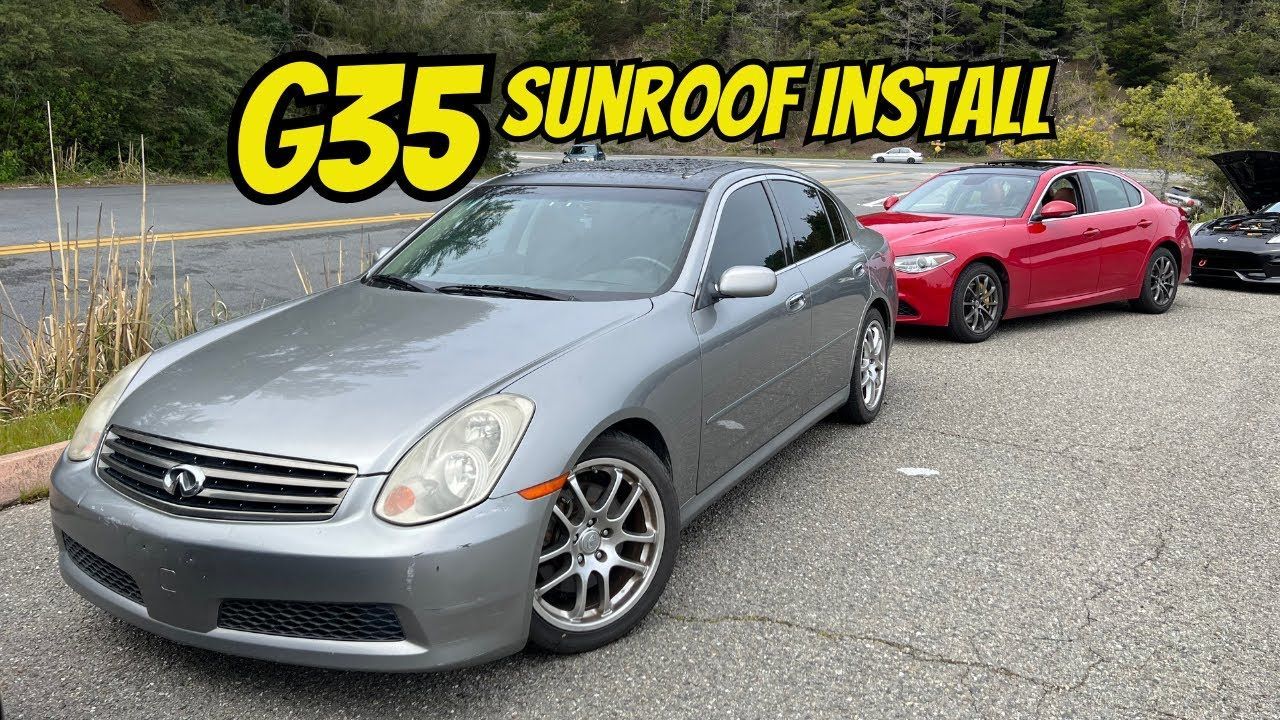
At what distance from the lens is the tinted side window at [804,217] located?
16.6ft

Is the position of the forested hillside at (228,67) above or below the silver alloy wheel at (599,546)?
above

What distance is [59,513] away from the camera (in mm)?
3119

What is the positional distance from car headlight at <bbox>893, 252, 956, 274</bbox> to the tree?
14.4m

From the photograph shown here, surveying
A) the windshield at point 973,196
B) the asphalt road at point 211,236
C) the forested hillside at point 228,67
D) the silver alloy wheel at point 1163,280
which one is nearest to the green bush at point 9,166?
the forested hillside at point 228,67

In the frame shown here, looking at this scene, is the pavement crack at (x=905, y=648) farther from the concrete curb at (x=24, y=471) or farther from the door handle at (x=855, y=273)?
the concrete curb at (x=24, y=471)

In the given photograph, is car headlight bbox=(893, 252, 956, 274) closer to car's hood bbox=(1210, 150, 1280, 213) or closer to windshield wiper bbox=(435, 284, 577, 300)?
windshield wiper bbox=(435, 284, 577, 300)

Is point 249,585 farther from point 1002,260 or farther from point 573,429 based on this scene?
point 1002,260

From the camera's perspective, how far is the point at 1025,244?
8422 mm

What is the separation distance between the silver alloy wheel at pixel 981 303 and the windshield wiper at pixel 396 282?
5.23 m

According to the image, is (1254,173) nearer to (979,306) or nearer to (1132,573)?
(979,306)

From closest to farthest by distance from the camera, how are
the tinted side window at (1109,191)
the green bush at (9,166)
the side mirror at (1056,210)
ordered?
1. the side mirror at (1056,210)
2. the tinted side window at (1109,191)
3. the green bush at (9,166)

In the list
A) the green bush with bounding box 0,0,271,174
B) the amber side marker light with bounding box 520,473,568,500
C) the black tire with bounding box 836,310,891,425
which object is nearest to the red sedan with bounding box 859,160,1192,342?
the black tire with bounding box 836,310,891,425

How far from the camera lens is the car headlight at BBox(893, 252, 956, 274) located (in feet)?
26.3

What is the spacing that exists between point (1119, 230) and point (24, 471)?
864cm
